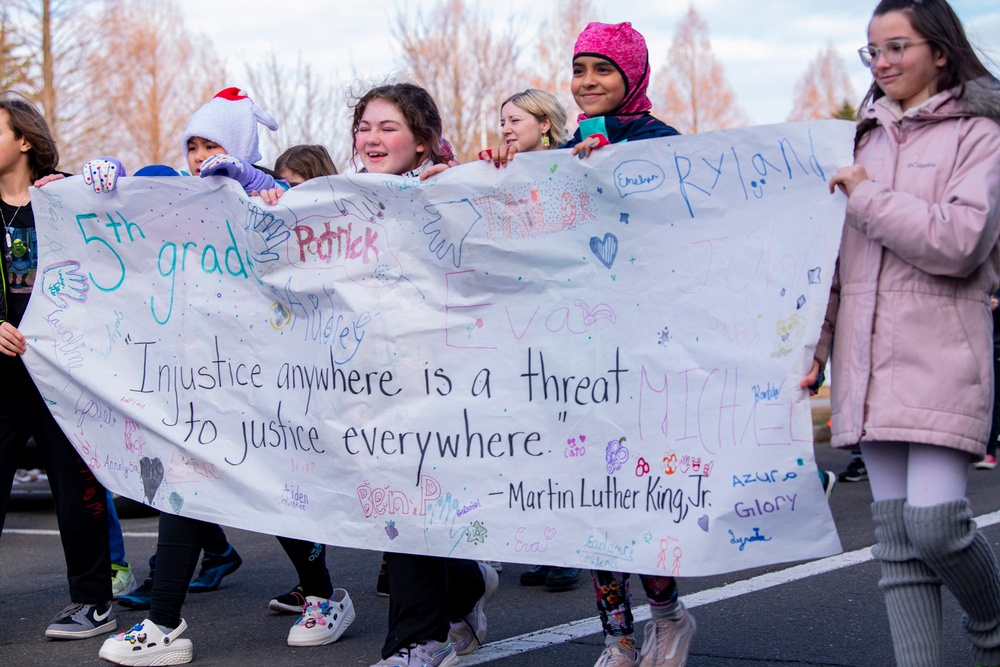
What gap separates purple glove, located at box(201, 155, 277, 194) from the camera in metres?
4.24

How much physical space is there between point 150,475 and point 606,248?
197 centimetres

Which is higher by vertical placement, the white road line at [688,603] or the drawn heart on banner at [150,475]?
the drawn heart on banner at [150,475]

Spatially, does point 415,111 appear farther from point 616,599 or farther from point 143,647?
point 143,647

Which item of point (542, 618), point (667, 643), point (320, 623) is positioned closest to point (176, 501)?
point (320, 623)

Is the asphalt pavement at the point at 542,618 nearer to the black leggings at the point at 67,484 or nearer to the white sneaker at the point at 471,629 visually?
the white sneaker at the point at 471,629

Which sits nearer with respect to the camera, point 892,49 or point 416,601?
point 892,49

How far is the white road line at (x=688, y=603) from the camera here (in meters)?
4.19

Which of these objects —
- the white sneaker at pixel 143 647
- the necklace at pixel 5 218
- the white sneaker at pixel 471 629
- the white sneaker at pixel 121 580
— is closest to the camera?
the white sneaker at pixel 143 647

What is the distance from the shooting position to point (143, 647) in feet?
13.0

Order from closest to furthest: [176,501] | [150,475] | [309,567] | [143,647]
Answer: [143,647] → [176,501] → [150,475] → [309,567]

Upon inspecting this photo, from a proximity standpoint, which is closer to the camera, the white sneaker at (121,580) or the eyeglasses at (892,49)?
the eyeglasses at (892,49)

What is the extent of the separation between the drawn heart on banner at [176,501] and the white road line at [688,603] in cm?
117

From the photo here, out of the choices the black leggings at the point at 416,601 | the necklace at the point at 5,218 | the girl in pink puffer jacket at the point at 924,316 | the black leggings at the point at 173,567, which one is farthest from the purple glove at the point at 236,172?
the girl in pink puffer jacket at the point at 924,316

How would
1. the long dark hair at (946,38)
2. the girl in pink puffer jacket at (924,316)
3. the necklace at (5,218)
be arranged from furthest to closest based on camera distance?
the necklace at (5,218) < the long dark hair at (946,38) < the girl in pink puffer jacket at (924,316)
